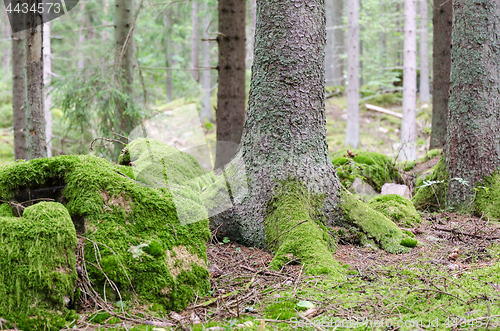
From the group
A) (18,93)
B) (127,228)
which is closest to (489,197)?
(127,228)

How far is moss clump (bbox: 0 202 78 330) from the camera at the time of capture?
2014mm

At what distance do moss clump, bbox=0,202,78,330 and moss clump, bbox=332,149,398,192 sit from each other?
4.86 m

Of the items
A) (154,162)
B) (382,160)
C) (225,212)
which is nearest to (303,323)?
(225,212)

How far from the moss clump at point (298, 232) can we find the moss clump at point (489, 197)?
2.65m

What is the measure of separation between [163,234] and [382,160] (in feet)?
18.6

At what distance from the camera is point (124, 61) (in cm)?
799

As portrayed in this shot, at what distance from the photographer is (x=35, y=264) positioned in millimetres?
2094

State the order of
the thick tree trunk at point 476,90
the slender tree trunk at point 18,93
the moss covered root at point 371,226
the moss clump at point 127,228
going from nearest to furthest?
the moss clump at point 127,228
the moss covered root at point 371,226
the thick tree trunk at point 476,90
the slender tree trunk at point 18,93

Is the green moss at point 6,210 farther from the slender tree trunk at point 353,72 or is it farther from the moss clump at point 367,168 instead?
the slender tree trunk at point 353,72

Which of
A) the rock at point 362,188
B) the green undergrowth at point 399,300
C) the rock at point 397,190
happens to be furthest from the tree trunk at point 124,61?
the green undergrowth at point 399,300

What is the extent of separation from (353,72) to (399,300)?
Answer: 45.0ft

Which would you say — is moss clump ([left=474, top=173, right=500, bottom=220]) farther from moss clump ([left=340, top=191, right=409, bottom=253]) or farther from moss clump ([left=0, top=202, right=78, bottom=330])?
moss clump ([left=0, top=202, right=78, bottom=330])

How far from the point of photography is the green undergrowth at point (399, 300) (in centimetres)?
213

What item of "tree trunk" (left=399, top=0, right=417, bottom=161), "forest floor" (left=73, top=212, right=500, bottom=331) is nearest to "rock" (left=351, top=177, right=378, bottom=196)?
"forest floor" (left=73, top=212, right=500, bottom=331)
